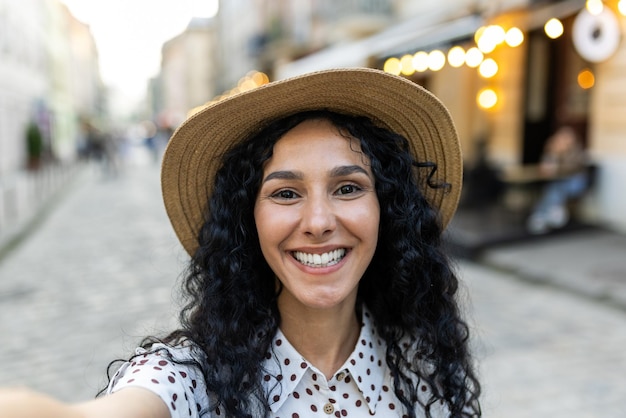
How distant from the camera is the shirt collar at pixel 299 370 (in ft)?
5.09

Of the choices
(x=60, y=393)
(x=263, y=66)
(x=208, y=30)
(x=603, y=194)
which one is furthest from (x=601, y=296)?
(x=208, y=30)

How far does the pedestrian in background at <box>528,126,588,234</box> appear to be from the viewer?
9.16 m

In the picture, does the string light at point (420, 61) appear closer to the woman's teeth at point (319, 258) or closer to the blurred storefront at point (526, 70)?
the blurred storefront at point (526, 70)

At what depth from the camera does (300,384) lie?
62.1 inches

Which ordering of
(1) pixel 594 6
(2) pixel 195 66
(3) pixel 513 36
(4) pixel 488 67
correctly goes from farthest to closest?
(2) pixel 195 66 → (4) pixel 488 67 → (3) pixel 513 36 → (1) pixel 594 6

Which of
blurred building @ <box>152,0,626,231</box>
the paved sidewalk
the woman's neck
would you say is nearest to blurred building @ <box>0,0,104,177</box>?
blurred building @ <box>152,0,626,231</box>

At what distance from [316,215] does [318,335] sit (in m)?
0.35

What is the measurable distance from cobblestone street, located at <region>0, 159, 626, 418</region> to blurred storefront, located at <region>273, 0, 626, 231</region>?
9.17ft

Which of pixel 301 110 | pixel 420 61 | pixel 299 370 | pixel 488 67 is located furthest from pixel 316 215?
pixel 420 61

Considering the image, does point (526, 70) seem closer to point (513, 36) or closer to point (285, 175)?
point (513, 36)

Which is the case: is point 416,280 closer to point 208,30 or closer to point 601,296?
point 601,296

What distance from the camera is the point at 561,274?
7.01 meters

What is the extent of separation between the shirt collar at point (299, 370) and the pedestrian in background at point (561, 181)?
789cm

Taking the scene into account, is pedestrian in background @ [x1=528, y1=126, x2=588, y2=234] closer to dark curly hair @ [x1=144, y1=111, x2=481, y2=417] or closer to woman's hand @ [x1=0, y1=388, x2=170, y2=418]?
dark curly hair @ [x1=144, y1=111, x2=481, y2=417]
